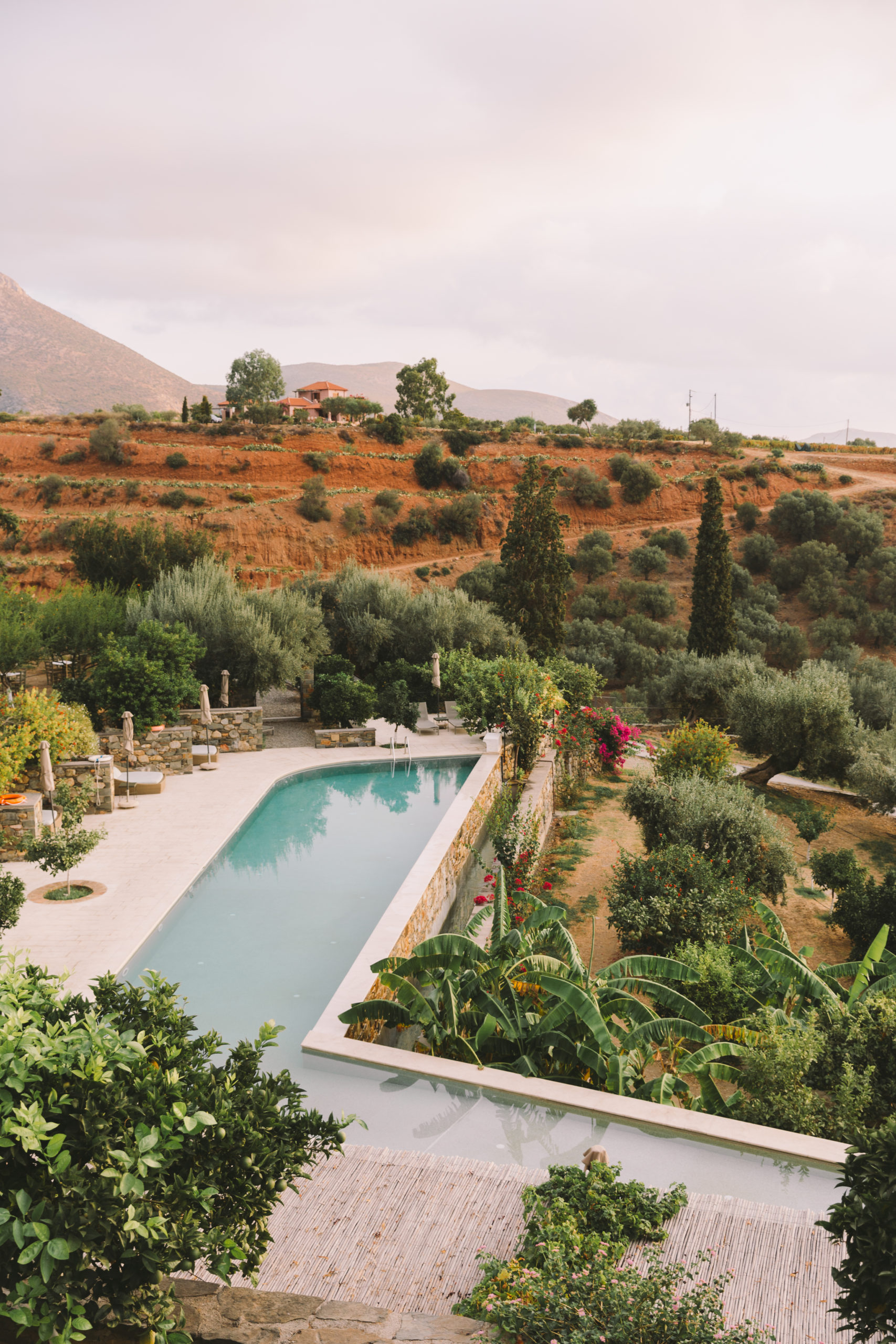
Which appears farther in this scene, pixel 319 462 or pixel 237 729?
pixel 319 462

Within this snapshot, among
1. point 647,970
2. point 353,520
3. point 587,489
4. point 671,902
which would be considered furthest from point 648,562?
point 647,970

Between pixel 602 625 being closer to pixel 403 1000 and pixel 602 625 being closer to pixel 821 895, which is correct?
pixel 821 895

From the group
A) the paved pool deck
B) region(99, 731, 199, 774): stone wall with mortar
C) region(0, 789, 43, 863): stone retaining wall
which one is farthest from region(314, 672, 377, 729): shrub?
region(0, 789, 43, 863): stone retaining wall

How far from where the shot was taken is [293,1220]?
4875mm

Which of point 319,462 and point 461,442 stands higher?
point 461,442

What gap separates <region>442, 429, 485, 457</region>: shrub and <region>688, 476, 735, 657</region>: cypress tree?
2883 cm

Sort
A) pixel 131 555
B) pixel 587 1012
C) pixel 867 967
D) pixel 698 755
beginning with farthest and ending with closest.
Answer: pixel 131 555 < pixel 698 755 < pixel 867 967 < pixel 587 1012

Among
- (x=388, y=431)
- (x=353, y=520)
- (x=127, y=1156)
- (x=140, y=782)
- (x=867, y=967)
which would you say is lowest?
(x=140, y=782)

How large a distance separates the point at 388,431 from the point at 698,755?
43.9 meters

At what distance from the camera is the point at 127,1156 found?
9.15ft

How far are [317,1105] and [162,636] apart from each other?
1186 cm

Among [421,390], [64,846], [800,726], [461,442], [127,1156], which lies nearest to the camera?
[127,1156]

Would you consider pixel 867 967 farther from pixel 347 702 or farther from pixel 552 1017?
pixel 347 702

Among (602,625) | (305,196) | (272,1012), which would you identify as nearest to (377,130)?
(305,196)
